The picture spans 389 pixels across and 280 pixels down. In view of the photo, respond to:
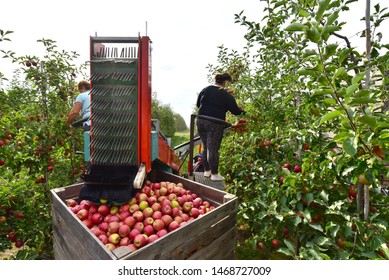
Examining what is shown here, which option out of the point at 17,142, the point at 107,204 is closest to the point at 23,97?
the point at 17,142

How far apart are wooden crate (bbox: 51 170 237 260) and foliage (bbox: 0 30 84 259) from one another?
0.99 meters

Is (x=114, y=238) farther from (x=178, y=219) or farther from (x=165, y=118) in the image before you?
(x=165, y=118)

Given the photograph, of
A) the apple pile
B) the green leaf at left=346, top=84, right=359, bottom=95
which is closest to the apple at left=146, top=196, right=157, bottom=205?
the apple pile

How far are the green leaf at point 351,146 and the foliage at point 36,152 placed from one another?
10.6ft

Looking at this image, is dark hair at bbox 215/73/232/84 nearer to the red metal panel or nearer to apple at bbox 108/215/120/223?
the red metal panel

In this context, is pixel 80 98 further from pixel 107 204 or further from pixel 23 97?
pixel 107 204

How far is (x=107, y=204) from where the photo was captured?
224 cm

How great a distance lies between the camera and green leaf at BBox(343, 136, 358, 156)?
108cm

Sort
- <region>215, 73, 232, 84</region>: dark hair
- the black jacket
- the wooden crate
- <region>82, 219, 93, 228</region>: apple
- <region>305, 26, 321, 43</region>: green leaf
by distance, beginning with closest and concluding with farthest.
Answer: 1. <region>305, 26, 321, 43</region>: green leaf
2. the wooden crate
3. <region>82, 219, 93, 228</region>: apple
4. the black jacket
5. <region>215, 73, 232, 84</region>: dark hair

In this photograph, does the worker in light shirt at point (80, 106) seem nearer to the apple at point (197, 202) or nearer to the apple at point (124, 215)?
the apple at point (124, 215)

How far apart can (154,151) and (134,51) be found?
3.47 ft

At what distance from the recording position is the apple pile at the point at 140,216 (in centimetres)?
200

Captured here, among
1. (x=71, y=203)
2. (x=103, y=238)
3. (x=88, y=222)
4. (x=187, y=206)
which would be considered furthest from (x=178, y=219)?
(x=71, y=203)

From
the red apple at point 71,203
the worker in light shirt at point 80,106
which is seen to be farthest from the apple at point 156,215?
the worker in light shirt at point 80,106
